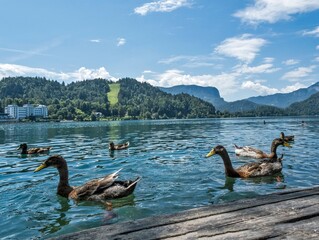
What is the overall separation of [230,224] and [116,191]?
9429mm

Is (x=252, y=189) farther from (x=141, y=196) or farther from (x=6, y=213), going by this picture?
(x=6, y=213)

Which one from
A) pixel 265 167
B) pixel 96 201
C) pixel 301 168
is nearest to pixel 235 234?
pixel 96 201

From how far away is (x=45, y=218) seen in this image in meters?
10.4

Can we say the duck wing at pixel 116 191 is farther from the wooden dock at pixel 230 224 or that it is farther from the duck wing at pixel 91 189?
the wooden dock at pixel 230 224

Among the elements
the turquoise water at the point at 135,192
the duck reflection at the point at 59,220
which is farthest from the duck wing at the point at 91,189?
the duck reflection at the point at 59,220

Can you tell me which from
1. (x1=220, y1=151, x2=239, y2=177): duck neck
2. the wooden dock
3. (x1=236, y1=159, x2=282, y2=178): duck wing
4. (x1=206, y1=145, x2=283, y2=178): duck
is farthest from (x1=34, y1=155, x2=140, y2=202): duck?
the wooden dock

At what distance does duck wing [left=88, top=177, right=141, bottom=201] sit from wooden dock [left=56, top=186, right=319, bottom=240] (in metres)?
8.73

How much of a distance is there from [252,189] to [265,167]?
3.51 meters

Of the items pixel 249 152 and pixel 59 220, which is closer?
pixel 59 220

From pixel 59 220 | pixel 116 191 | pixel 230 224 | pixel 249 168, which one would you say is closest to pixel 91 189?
pixel 116 191

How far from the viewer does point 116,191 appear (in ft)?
41.2

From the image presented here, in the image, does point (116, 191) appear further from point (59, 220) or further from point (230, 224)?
point (230, 224)

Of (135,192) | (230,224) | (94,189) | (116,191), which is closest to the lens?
(230,224)

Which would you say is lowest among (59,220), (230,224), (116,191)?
(59,220)
